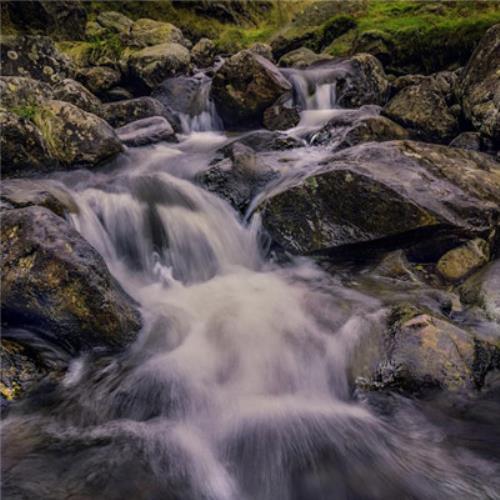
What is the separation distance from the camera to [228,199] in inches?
260

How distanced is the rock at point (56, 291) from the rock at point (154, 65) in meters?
10.0

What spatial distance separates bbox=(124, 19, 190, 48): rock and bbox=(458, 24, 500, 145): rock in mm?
10895

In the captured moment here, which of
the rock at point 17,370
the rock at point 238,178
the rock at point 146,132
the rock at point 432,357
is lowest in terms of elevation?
the rock at point 432,357

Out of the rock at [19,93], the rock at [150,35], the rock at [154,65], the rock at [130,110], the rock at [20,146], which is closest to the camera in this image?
the rock at [20,146]

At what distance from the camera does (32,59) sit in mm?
10148

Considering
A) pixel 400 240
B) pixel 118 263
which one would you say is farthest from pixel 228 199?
pixel 400 240

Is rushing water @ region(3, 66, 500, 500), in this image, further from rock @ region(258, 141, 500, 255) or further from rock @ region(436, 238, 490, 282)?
rock @ region(436, 238, 490, 282)

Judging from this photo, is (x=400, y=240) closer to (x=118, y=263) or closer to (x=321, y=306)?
(x=321, y=306)

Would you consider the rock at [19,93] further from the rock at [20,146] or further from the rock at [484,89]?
the rock at [484,89]

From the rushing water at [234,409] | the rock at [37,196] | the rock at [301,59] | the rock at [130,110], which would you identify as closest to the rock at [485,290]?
the rushing water at [234,409]

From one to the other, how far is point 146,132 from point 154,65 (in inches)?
197

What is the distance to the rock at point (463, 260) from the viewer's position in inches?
202

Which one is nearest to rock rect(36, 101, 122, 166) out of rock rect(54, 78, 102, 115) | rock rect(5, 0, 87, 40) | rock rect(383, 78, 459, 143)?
rock rect(54, 78, 102, 115)

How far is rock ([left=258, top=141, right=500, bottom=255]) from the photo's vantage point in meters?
5.16
